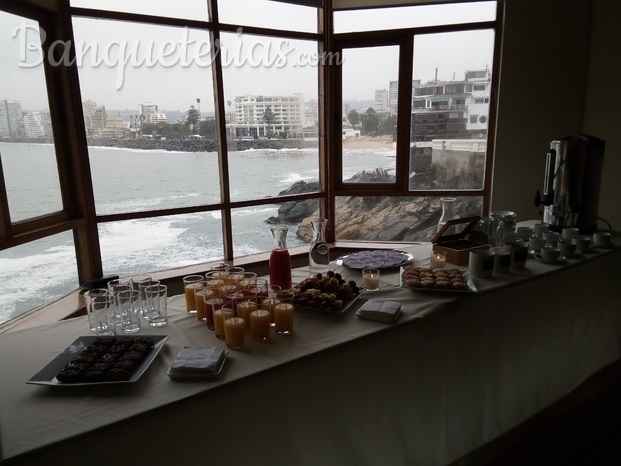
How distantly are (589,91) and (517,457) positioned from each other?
2615 mm

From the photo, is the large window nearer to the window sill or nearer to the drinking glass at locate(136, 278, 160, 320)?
the window sill

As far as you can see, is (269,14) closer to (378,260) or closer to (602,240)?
(378,260)

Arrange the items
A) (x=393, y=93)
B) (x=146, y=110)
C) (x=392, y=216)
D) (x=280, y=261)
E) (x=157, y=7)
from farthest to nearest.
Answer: (x=392, y=216), (x=393, y=93), (x=146, y=110), (x=157, y=7), (x=280, y=261)

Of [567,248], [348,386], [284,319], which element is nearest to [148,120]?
[284,319]

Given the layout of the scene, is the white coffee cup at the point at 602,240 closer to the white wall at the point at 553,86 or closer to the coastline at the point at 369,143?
the white wall at the point at 553,86

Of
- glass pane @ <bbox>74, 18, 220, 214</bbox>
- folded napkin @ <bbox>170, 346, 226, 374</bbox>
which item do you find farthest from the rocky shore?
folded napkin @ <bbox>170, 346, 226, 374</bbox>

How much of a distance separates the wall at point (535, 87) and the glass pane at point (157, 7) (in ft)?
6.90

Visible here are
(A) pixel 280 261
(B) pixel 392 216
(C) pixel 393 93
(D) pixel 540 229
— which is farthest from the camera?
(B) pixel 392 216

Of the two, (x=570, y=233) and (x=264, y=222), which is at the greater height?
(x=570, y=233)

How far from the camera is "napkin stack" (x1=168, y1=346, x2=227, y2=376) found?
0.99 m

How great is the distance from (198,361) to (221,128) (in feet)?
6.93

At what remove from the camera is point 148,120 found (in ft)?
8.69

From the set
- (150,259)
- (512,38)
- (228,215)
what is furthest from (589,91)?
(150,259)

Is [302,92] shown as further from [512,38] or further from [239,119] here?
[512,38]
